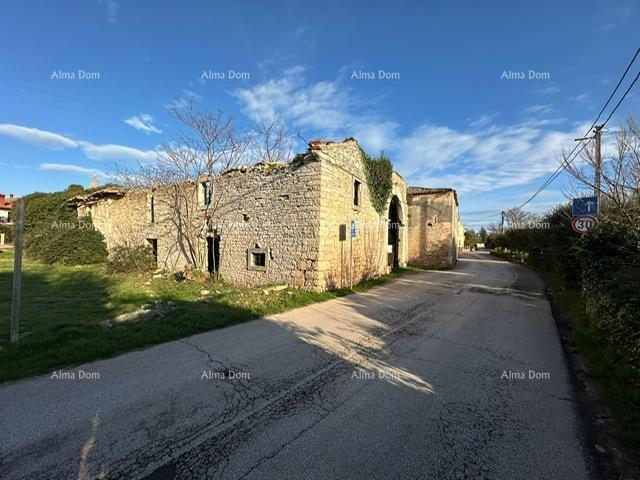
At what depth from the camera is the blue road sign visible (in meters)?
8.80

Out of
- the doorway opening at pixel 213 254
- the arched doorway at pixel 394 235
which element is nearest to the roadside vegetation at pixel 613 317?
the arched doorway at pixel 394 235

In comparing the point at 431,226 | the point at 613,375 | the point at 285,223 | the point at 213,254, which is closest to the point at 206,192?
the point at 213,254

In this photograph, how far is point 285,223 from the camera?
37.3 feet

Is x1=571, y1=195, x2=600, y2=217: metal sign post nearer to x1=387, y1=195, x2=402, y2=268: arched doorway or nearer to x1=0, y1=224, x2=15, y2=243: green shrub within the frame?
x1=387, y1=195, x2=402, y2=268: arched doorway

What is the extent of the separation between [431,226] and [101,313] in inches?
846

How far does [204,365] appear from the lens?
448 cm

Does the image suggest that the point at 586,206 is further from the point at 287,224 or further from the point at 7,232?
the point at 7,232

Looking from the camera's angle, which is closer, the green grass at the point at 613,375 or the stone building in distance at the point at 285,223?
the green grass at the point at 613,375

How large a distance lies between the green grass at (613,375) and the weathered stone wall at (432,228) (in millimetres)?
15901

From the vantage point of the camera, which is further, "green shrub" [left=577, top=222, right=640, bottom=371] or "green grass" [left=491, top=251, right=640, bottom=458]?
"green shrub" [left=577, top=222, right=640, bottom=371]

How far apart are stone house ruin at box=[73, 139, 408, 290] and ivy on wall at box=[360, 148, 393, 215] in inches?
16.5

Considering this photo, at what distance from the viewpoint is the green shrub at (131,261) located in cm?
1605

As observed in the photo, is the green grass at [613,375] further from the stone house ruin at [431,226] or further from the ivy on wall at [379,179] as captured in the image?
the stone house ruin at [431,226]

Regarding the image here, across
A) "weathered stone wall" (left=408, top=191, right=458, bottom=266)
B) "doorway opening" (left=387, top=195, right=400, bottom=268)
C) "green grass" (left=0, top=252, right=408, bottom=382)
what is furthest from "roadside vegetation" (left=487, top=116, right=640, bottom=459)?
"weathered stone wall" (left=408, top=191, right=458, bottom=266)
